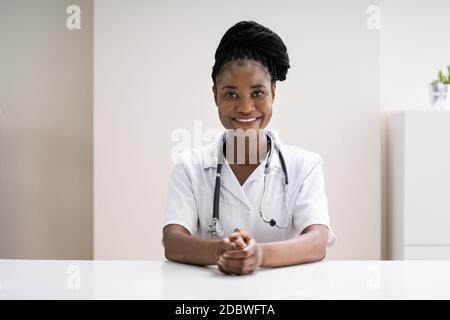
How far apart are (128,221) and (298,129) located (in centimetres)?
110

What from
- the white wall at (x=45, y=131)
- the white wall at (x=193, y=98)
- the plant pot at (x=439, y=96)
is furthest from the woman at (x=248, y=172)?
the white wall at (x=45, y=131)

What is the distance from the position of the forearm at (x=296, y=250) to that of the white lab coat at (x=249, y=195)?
0.14 m

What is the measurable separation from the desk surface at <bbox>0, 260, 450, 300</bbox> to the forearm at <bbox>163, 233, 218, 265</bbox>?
0.02m

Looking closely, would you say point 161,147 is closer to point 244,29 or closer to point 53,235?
point 53,235

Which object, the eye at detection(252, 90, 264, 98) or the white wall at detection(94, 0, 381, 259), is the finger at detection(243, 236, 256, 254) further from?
the white wall at detection(94, 0, 381, 259)

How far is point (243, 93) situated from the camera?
1.57 metres

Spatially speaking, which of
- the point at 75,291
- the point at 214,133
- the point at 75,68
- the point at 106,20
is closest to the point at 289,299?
the point at 75,291

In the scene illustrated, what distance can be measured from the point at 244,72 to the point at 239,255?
58 centimetres

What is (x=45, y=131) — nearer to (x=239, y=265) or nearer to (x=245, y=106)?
(x=245, y=106)

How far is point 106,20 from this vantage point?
3.14 meters

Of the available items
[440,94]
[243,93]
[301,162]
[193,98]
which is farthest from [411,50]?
[243,93]

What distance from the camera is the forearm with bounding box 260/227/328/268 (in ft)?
4.21

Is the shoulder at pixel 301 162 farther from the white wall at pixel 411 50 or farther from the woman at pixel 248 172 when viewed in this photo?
the white wall at pixel 411 50

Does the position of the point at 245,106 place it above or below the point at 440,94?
below
